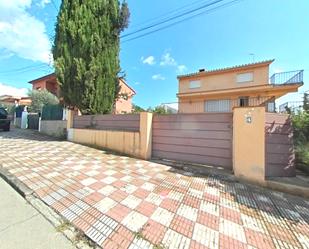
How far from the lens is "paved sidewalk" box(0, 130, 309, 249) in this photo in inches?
112

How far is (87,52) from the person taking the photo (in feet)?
35.5

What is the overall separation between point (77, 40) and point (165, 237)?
425 inches

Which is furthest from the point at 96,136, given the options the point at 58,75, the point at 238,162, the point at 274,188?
the point at 274,188

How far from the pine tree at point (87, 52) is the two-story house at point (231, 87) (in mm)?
12783

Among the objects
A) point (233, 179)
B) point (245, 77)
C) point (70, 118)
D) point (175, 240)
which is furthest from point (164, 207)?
point (245, 77)

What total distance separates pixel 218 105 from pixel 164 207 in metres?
19.3

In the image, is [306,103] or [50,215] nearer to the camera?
[50,215]

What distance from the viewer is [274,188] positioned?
199 inches

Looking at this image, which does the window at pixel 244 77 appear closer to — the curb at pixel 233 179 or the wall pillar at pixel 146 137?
the wall pillar at pixel 146 137

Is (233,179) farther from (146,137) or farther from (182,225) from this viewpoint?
(146,137)

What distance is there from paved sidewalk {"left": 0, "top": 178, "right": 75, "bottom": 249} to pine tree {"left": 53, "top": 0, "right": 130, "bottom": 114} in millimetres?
7781

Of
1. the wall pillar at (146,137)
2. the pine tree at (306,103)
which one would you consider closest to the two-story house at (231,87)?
the pine tree at (306,103)

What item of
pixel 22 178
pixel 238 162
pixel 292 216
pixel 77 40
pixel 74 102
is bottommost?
pixel 292 216

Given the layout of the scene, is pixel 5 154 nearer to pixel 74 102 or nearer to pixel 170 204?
pixel 74 102
